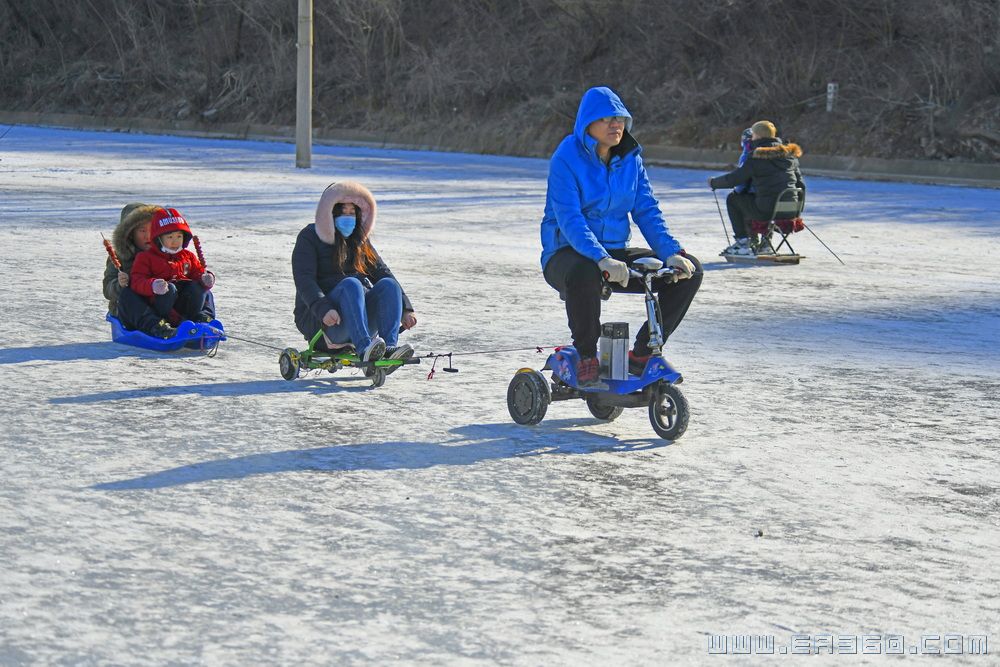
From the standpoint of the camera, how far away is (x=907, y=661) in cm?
395

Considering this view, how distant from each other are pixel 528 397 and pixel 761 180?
8194 millimetres

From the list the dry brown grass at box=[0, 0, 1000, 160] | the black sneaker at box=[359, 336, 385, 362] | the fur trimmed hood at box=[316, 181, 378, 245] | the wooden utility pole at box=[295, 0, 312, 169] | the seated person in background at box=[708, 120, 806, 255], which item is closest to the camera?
the black sneaker at box=[359, 336, 385, 362]

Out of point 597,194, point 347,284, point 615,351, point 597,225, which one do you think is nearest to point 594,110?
point 597,194

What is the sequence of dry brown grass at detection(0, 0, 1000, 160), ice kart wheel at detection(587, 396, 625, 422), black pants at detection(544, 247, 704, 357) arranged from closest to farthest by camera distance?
1. black pants at detection(544, 247, 704, 357)
2. ice kart wheel at detection(587, 396, 625, 422)
3. dry brown grass at detection(0, 0, 1000, 160)

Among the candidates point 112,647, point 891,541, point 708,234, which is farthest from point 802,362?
point 708,234

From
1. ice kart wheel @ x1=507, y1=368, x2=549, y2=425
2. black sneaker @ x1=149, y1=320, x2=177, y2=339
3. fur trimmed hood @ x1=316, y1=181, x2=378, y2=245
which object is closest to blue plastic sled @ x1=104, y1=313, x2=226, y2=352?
black sneaker @ x1=149, y1=320, x2=177, y2=339

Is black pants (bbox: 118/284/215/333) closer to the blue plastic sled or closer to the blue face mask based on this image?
the blue plastic sled

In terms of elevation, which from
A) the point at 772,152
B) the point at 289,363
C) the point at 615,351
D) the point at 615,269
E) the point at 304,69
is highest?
the point at 304,69

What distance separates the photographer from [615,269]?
6371mm

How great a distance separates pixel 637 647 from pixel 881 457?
2577 mm

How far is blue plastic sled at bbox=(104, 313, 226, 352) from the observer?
27.6 ft

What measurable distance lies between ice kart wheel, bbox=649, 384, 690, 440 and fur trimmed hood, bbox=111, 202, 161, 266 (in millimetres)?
3571

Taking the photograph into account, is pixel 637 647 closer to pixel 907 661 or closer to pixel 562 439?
pixel 907 661

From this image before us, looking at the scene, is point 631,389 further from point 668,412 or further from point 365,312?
point 365,312
